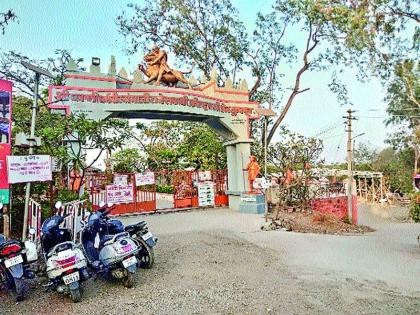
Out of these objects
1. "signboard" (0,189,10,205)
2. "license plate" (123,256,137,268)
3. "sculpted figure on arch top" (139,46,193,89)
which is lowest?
"license plate" (123,256,137,268)

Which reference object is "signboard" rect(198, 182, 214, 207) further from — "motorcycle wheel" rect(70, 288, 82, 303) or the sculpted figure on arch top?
"motorcycle wheel" rect(70, 288, 82, 303)

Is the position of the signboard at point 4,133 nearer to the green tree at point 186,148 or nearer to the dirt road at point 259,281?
the dirt road at point 259,281

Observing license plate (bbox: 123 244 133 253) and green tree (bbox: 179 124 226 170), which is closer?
license plate (bbox: 123 244 133 253)

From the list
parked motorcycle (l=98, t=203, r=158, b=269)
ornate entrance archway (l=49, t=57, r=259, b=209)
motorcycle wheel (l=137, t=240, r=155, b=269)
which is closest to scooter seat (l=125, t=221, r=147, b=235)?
parked motorcycle (l=98, t=203, r=158, b=269)

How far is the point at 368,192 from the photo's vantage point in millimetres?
21641

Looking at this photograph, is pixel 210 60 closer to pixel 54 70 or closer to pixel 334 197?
pixel 54 70

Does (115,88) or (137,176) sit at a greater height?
(115,88)

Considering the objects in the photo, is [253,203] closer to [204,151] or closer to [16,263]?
[204,151]

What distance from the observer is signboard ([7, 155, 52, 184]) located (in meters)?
5.47

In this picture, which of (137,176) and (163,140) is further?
(163,140)

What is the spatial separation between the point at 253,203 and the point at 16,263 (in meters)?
8.89

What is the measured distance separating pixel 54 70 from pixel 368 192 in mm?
17442

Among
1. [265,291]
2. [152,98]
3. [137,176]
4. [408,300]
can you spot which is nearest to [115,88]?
[152,98]

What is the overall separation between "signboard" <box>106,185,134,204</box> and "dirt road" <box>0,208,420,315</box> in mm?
3629
